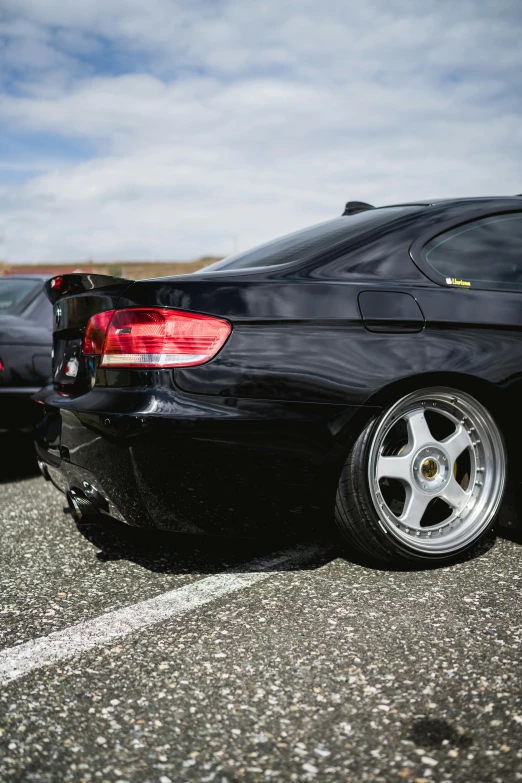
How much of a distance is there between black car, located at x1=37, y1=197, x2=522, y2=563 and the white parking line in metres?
0.23

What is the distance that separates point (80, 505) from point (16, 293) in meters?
2.69

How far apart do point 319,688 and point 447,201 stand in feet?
6.81

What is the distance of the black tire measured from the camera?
2.74m

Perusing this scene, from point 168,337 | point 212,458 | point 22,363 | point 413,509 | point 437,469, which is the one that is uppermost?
point 168,337

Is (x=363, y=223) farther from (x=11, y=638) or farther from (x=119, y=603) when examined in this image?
(x=11, y=638)

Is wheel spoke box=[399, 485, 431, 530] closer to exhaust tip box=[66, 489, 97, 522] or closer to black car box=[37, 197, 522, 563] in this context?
black car box=[37, 197, 522, 563]

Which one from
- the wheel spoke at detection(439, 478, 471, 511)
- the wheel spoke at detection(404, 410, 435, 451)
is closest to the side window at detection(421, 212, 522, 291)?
the wheel spoke at detection(404, 410, 435, 451)

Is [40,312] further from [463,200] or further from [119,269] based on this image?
[119,269]

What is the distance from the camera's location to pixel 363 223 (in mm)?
3092

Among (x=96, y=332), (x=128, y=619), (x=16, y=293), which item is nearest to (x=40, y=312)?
(x=16, y=293)

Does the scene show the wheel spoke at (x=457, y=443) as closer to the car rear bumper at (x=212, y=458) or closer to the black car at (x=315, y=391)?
the black car at (x=315, y=391)

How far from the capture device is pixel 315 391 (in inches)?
104

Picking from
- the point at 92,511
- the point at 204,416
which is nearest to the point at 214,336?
the point at 204,416

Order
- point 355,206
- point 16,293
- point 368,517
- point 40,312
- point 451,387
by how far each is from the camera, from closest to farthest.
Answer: point 368,517
point 451,387
point 355,206
point 40,312
point 16,293
